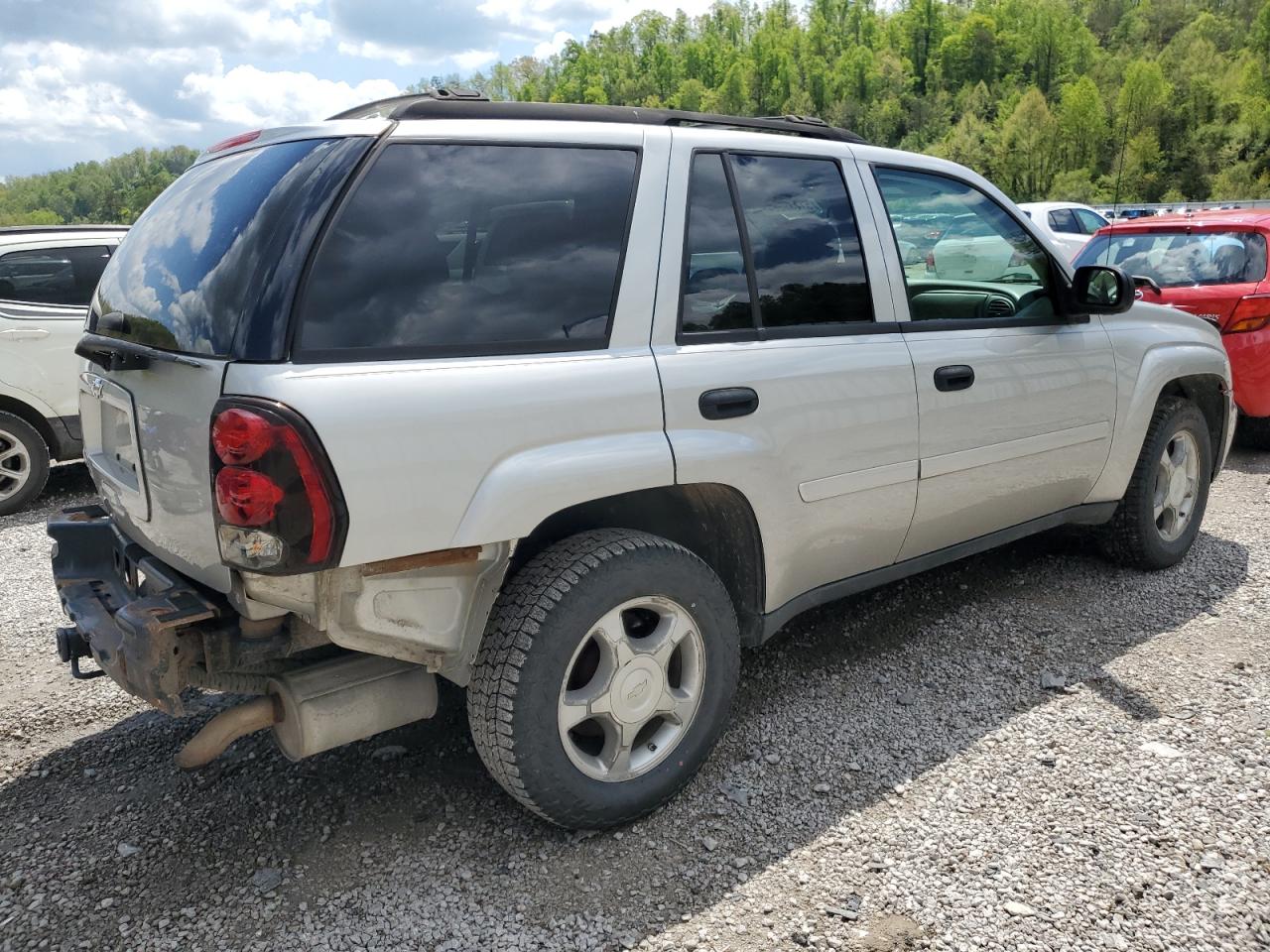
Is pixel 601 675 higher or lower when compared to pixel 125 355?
lower

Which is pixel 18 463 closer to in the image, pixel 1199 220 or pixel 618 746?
pixel 618 746

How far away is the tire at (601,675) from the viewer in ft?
7.93

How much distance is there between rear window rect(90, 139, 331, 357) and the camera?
2.22 metres

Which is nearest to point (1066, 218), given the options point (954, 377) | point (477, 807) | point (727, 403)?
point (954, 377)

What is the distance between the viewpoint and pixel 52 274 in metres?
6.85

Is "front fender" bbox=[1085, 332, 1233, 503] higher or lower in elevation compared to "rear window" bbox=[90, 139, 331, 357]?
lower


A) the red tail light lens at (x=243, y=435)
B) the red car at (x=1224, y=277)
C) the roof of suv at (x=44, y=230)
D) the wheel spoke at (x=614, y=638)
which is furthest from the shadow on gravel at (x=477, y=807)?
the roof of suv at (x=44, y=230)

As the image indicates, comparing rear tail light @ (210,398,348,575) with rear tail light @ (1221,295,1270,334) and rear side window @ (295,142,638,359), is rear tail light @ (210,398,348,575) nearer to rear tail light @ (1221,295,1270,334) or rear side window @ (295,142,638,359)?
rear side window @ (295,142,638,359)

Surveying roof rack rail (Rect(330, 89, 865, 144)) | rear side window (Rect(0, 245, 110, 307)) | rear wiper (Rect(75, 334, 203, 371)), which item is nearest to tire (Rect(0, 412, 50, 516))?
rear side window (Rect(0, 245, 110, 307))

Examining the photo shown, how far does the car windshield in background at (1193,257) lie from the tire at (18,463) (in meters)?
7.50

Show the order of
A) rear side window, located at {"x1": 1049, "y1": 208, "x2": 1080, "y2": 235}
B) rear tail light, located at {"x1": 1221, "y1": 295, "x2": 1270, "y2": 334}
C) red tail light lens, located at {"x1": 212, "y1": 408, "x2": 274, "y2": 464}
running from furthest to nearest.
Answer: rear side window, located at {"x1": 1049, "y1": 208, "x2": 1080, "y2": 235} < rear tail light, located at {"x1": 1221, "y1": 295, "x2": 1270, "y2": 334} < red tail light lens, located at {"x1": 212, "y1": 408, "x2": 274, "y2": 464}

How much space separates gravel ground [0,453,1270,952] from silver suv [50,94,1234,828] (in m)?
0.29

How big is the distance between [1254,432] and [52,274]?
8.67 metres

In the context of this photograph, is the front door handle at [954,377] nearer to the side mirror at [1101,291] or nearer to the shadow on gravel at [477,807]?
the side mirror at [1101,291]
